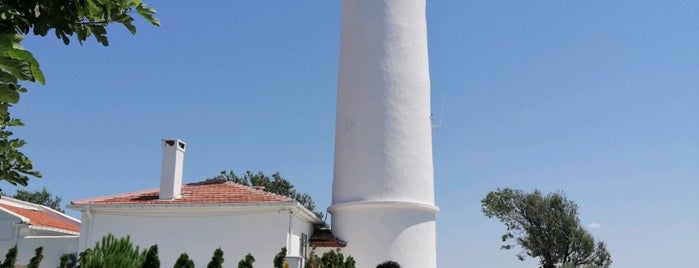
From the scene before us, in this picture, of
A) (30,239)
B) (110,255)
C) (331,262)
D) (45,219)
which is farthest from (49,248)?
(110,255)

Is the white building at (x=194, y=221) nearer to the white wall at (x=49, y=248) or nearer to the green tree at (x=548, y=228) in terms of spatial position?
the white wall at (x=49, y=248)

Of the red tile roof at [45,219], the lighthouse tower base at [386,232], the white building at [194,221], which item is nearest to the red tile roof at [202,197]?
the white building at [194,221]

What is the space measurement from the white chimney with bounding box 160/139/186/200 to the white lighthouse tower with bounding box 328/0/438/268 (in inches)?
200

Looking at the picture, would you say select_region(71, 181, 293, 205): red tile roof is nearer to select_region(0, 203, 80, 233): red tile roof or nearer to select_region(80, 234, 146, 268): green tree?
select_region(0, 203, 80, 233): red tile roof

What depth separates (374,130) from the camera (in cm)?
2097

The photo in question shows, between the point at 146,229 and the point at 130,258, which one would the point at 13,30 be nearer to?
the point at 130,258

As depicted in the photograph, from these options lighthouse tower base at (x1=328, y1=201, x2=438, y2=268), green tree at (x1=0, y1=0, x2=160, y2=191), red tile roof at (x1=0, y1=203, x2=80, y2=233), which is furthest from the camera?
red tile roof at (x1=0, y1=203, x2=80, y2=233)

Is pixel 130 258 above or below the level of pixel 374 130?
below

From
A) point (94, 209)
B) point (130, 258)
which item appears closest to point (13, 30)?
point (130, 258)

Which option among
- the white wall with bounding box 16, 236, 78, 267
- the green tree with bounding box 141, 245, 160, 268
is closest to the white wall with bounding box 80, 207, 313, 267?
the white wall with bounding box 16, 236, 78, 267

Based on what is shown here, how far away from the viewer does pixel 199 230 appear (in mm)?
18344

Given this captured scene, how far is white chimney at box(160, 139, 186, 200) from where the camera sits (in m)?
18.7

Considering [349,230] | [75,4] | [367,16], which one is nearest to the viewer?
[75,4]

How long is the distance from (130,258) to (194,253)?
12.0 m
